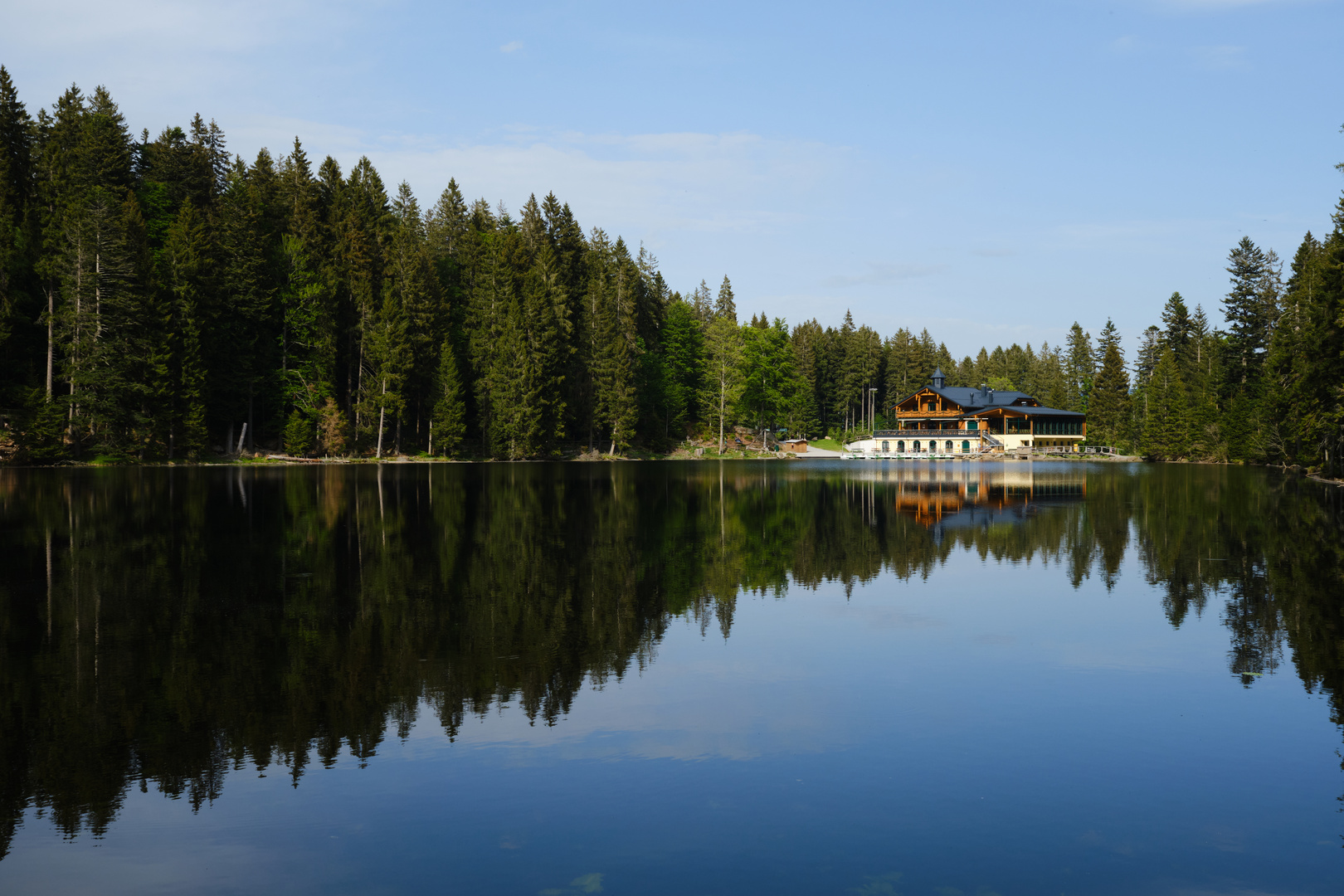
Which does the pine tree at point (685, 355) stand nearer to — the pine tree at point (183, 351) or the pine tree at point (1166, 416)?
the pine tree at point (1166, 416)

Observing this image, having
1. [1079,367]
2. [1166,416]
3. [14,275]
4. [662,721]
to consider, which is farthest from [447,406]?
[1079,367]

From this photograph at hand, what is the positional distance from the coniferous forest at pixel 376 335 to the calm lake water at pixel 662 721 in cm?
4019

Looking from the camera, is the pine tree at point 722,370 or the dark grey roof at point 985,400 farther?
the dark grey roof at point 985,400

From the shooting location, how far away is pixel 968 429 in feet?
400

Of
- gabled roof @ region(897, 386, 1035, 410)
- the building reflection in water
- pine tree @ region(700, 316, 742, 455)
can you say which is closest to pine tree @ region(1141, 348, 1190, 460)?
gabled roof @ region(897, 386, 1035, 410)

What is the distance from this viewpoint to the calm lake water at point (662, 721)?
6.70 metres

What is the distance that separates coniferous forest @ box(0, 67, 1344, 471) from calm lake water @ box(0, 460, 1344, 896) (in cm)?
4019

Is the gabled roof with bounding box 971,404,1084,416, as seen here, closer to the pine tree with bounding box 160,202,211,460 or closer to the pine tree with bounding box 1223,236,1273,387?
the pine tree with bounding box 1223,236,1273,387

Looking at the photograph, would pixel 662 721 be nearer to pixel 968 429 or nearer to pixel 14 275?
pixel 14 275

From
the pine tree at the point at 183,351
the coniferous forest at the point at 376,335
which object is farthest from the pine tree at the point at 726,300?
the pine tree at the point at 183,351

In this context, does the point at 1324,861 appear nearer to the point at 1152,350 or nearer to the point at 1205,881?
the point at 1205,881

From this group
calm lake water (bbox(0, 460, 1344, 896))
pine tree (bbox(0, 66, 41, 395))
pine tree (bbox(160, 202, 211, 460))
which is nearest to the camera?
calm lake water (bbox(0, 460, 1344, 896))

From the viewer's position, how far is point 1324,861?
6.68 m

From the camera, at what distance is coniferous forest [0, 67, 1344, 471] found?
61.7 meters
